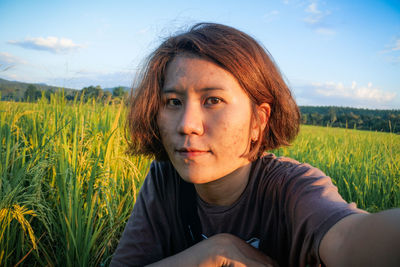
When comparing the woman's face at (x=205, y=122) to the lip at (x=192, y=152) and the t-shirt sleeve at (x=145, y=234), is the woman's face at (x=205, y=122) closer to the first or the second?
the lip at (x=192, y=152)

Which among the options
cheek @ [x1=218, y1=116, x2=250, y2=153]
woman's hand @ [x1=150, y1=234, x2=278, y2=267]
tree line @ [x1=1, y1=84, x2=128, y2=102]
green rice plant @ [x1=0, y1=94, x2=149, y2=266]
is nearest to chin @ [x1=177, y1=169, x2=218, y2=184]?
cheek @ [x1=218, y1=116, x2=250, y2=153]

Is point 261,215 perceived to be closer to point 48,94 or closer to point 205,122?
point 205,122

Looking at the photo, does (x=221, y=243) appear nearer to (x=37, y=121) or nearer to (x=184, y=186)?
(x=184, y=186)

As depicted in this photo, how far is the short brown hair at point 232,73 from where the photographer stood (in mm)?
1453

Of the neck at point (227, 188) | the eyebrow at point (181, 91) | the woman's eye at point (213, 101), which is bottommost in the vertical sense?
the neck at point (227, 188)

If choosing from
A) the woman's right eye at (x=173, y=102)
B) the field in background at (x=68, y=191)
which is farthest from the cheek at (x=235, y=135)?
the field in background at (x=68, y=191)

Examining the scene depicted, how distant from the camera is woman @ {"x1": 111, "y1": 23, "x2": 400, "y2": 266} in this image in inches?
46.1

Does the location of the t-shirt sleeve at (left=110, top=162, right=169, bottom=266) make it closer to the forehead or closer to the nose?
the nose

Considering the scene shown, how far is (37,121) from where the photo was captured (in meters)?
2.81

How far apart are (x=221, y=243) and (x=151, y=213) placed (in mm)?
528

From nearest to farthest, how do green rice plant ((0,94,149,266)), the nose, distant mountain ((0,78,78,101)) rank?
the nose < green rice plant ((0,94,149,266)) < distant mountain ((0,78,78,101))

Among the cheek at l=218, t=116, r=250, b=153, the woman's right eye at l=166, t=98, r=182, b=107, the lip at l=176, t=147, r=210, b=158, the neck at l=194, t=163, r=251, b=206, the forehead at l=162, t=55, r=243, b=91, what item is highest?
the forehead at l=162, t=55, r=243, b=91

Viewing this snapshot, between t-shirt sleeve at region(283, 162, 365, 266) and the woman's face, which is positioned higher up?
the woman's face

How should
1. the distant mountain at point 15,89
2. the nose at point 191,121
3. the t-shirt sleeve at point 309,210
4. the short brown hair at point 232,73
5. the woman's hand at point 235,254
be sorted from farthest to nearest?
the distant mountain at point 15,89 < the short brown hair at point 232,73 < the nose at point 191,121 < the woman's hand at point 235,254 < the t-shirt sleeve at point 309,210
